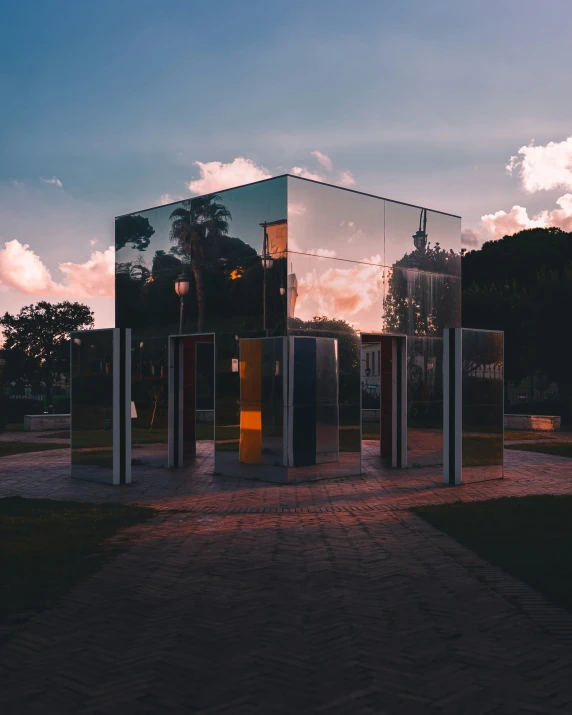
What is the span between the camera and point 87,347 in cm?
1544

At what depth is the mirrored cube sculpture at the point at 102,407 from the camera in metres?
14.8

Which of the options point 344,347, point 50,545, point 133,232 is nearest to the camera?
point 50,545

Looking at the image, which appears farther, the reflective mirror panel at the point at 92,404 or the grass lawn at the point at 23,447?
the grass lawn at the point at 23,447

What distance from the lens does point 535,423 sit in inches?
1232

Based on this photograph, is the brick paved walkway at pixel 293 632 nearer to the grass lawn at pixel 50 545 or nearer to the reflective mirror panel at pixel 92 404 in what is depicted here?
the grass lawn at pixel 50 545

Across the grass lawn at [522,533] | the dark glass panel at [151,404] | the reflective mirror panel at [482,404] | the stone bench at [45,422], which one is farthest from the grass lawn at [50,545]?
the stone bench at [45,422]

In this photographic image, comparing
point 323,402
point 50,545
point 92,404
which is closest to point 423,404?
point 323,402

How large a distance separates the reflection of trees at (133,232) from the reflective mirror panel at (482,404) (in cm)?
773

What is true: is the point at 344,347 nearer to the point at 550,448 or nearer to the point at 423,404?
the point at 423,404

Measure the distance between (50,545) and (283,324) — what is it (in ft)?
23.4

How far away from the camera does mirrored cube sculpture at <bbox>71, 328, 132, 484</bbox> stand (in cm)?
1479

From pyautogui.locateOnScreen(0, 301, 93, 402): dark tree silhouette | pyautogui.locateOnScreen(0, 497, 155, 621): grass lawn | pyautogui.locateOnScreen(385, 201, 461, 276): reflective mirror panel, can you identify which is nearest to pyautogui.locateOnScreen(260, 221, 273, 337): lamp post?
pyautogui.locateOnScreen(385, 201, 461, 276): reflective mirror panel

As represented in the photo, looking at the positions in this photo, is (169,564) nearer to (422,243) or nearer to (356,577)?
(356,577)

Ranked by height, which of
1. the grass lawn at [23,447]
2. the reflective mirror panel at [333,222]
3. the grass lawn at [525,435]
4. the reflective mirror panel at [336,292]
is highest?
the reflective mirror panel at [333,222]
